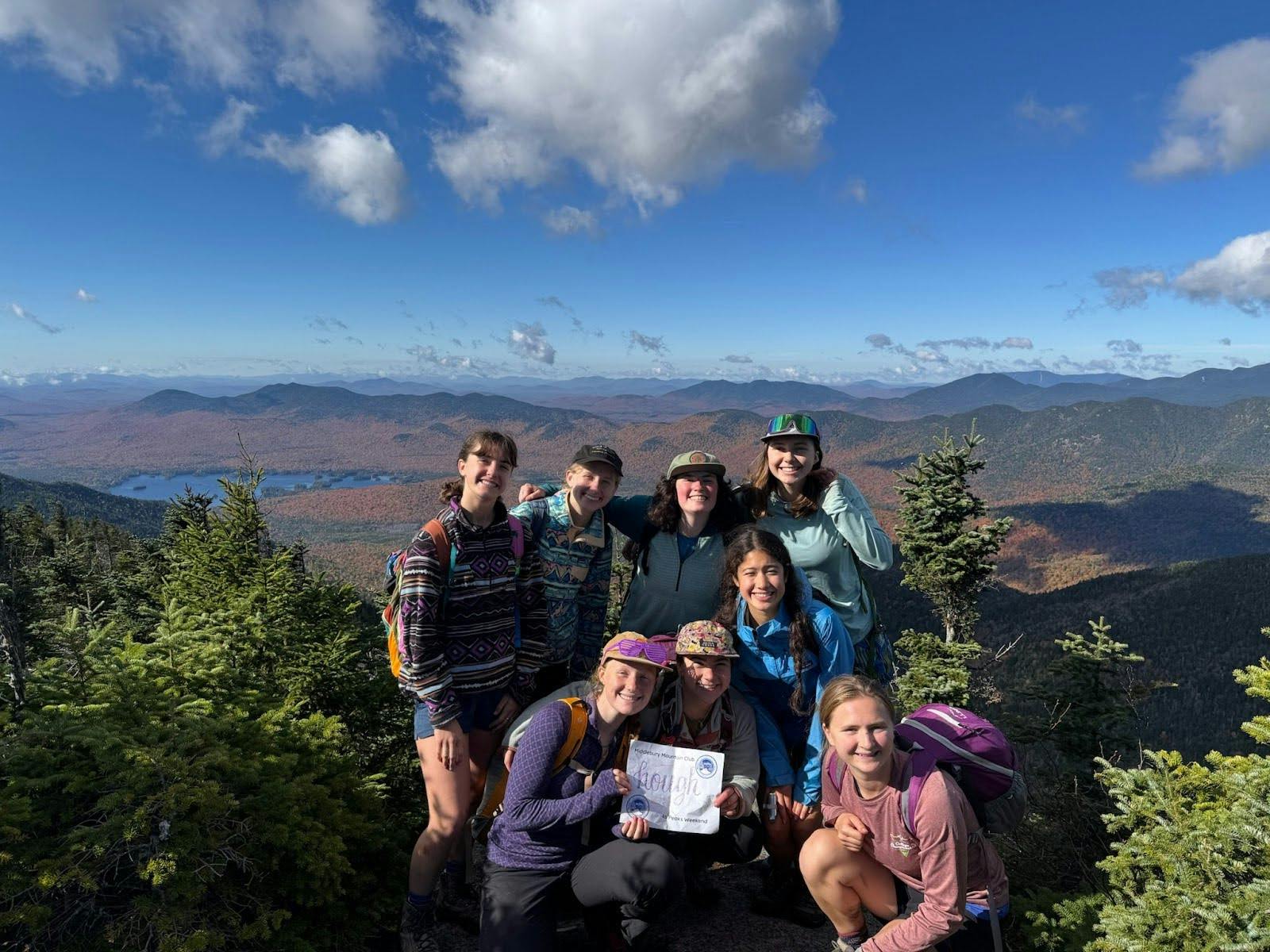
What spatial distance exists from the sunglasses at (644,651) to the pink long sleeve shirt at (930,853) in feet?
3.97

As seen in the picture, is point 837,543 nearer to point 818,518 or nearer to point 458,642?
point 818,518

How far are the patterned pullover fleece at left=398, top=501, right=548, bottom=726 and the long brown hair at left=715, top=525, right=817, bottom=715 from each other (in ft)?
4.04

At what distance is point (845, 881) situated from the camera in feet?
11.5

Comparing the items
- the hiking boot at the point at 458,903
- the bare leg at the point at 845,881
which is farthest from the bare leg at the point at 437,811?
the bare leg at the point at 845,881

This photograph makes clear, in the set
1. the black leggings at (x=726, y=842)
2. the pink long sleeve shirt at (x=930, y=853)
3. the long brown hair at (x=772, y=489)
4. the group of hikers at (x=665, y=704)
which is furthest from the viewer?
the long brown hair at (x=772, y=489)

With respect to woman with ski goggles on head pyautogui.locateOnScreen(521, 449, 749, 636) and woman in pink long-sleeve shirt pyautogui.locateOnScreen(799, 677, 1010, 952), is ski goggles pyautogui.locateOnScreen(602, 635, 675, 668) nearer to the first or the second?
woman with ski goggles on head pyautogui.locateOnScreen(521, 449, 749, 636)

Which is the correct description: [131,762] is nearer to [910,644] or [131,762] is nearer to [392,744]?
[392,744]

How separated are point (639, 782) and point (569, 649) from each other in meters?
1.11

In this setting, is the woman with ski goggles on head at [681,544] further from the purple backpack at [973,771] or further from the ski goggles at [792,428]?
the purple backpack at [973,771]

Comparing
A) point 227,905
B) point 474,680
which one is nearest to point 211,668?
point 227,905

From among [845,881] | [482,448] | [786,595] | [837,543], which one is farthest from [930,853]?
[482,448]

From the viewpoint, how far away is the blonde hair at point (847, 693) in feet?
10.6

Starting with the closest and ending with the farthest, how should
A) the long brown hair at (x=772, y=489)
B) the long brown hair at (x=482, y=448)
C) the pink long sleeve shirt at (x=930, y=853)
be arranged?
1. the pink long sleeve shirt at (x=930, y=853)
2. the long brown hair at (x=482, y=448)
3. the long brown hair at (x=772, y=489)

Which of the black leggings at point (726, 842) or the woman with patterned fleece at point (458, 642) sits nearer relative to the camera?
the woman with patterned fleece at point (458, 642)
